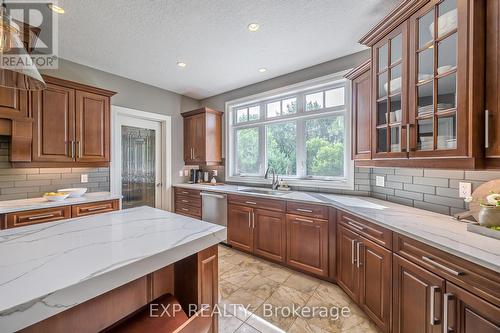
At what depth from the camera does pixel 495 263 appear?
91 cm

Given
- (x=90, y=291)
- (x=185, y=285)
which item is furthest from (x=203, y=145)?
(x=90, y=291)

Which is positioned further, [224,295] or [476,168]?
[224,295]

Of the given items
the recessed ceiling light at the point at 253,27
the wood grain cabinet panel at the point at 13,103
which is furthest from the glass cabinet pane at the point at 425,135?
the wood grain cabinet panel at the point at 13,103

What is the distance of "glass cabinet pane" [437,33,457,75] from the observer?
1.30 m

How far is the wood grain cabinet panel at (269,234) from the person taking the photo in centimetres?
264

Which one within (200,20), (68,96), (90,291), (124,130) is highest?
(200,20)

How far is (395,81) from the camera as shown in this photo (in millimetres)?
1727

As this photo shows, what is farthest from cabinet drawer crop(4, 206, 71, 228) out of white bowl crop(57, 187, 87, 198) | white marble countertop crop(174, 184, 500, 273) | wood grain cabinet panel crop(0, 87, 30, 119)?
white marble countertop crop(174, 184, 500, 273)

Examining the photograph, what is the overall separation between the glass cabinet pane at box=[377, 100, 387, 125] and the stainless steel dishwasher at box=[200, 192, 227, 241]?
87.9 inches

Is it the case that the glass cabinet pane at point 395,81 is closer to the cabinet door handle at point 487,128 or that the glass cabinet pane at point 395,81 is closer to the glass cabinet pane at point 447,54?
the glass cabinet pane at point 447,54

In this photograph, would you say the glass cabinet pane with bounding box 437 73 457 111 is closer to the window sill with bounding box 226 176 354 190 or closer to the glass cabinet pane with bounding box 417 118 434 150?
the glass cabinet pane with bounding box 417 118 434 150

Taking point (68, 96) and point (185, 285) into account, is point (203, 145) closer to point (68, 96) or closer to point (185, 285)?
point (68, 96)

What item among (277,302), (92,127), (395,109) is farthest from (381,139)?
(92,127)

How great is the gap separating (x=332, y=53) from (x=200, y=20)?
167cm
